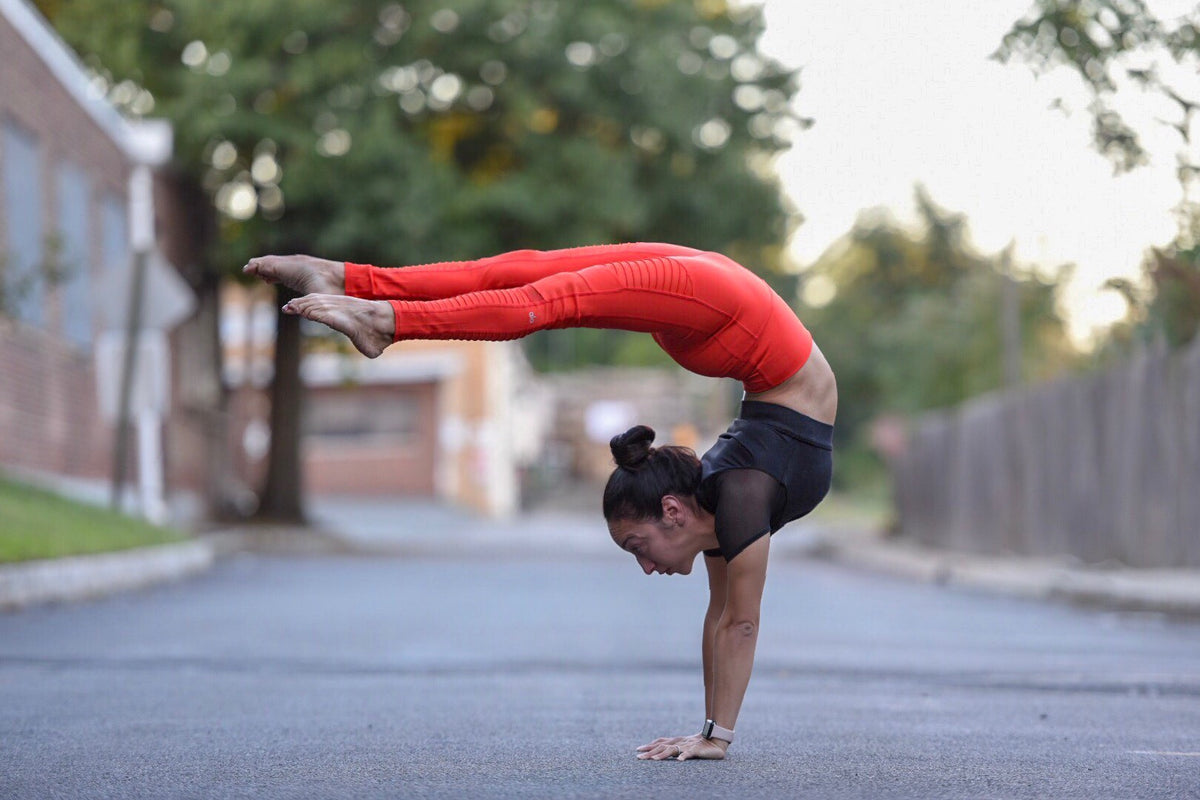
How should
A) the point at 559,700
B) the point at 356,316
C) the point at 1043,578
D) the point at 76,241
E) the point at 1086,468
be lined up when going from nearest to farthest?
the point at 356,316 < the point at 559,700 < the point at 1043,578 < the point at 1086,468 < the point at 76,241

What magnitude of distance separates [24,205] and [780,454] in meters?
15.7

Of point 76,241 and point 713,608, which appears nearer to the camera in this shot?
point 713,608

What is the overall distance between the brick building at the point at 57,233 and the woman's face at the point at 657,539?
38.0 feet

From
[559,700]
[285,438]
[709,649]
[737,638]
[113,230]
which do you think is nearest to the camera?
[737,638]

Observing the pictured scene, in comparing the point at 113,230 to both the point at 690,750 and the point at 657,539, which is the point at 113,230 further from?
the point at 690,750

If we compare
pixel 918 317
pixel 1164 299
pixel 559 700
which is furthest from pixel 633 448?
pixel 918 317

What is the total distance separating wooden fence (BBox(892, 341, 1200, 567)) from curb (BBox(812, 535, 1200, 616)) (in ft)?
0.64

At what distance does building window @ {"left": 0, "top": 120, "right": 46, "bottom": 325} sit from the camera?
1855cm

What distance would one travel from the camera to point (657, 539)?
16.5ft

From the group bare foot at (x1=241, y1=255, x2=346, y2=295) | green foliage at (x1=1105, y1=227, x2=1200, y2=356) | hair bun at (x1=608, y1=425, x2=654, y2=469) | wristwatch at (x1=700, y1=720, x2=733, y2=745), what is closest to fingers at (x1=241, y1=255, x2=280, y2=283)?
bare foot at (x1=241, y1=255, x2=346, y2=295)

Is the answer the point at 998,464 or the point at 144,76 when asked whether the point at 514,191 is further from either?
the point at 998,464

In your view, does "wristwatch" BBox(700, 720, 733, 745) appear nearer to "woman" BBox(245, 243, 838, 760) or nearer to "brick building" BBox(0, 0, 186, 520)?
"woman" BBox(245, 243, 838, 760)

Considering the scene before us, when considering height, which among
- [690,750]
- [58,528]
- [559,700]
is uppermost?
[58,528]

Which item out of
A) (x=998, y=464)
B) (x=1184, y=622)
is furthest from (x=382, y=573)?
(x=1184, y=622)
